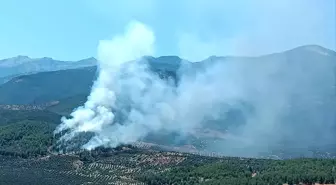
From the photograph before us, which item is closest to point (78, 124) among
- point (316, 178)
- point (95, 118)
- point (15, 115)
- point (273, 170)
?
point (95, 118)

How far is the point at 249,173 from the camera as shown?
107 metres

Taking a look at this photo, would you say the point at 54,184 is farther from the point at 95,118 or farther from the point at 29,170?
the point at 95,118

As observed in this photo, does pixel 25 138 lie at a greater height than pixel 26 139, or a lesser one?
greater

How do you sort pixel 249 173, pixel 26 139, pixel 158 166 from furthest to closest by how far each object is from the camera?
pixel 26 139
pixel 158 166
pixel 249 173

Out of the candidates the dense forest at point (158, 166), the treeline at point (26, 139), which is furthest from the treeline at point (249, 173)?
the treeline at point (26, 139)

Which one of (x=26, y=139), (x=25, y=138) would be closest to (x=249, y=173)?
(x=26, y=139)

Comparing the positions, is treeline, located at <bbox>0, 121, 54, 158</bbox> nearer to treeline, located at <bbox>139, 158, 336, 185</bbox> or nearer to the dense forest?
the dense forest

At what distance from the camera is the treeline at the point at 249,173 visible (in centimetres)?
9744

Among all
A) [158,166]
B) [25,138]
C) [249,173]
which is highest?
[25,138]

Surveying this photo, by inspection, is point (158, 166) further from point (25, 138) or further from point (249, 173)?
A: point (25, 138)

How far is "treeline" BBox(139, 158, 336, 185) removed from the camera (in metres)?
97.4

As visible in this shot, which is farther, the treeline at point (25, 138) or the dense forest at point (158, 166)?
the treeline at point (25, 138)

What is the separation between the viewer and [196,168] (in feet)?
372

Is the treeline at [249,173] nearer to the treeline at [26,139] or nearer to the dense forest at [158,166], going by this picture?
the dense forest at [158,166]
